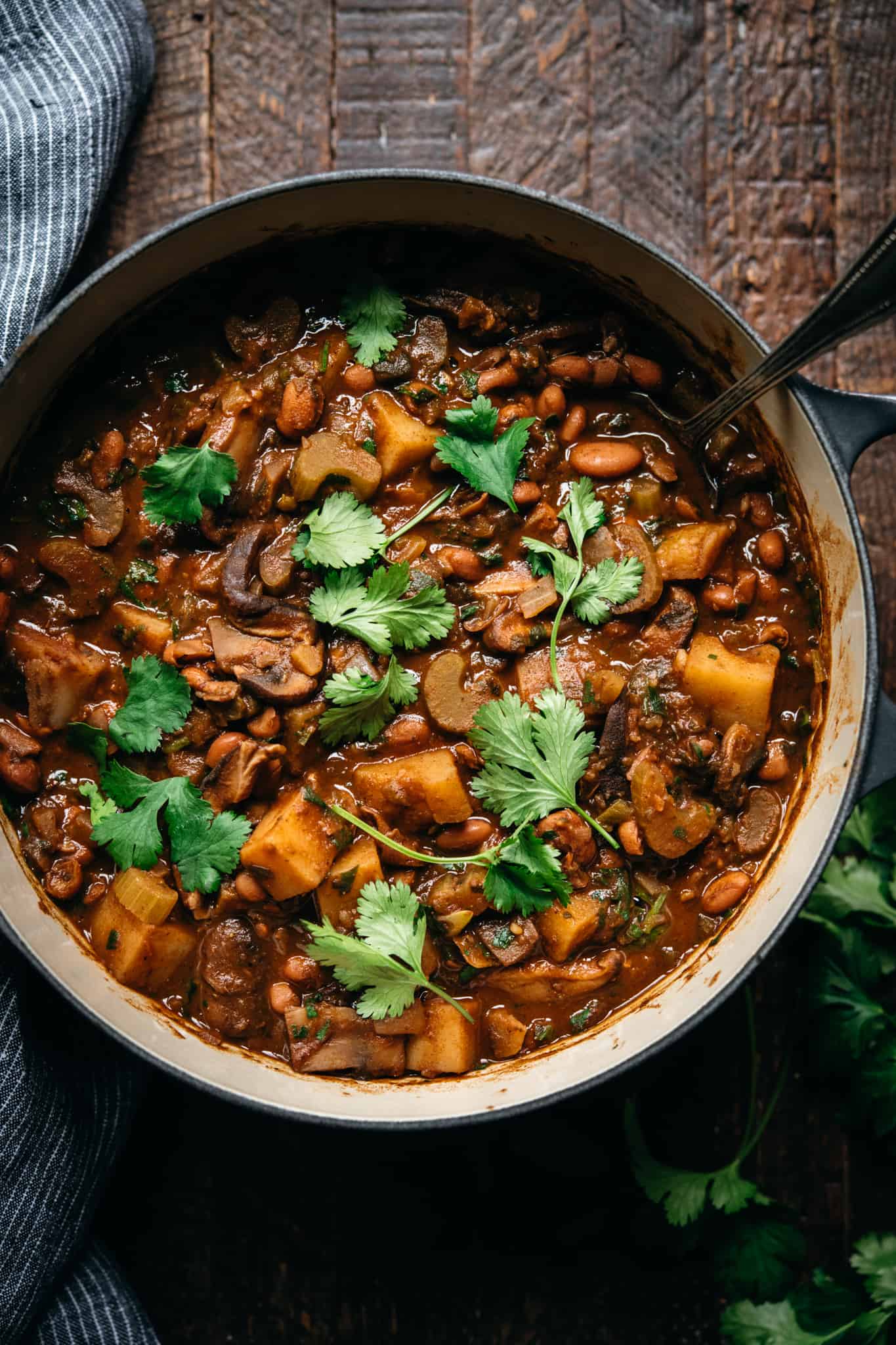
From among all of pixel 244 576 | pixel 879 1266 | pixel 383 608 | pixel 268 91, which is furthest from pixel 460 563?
pixel 879 1266

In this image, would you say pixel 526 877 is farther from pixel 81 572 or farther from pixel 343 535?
pixel 81 572

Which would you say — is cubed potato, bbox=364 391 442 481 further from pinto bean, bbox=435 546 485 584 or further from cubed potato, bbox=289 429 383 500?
pinto bean, bbox=435 546 485 584

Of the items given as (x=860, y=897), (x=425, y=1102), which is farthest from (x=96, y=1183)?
(x=860, y=897)

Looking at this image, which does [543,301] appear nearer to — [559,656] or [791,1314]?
[559,656]

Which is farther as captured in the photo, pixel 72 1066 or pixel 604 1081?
pixel 72 1066

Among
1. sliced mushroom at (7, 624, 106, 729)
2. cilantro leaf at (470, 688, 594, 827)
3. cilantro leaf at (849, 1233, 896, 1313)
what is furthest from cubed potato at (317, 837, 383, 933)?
cilantro leaf at (849, 1233, 896, 1313)
